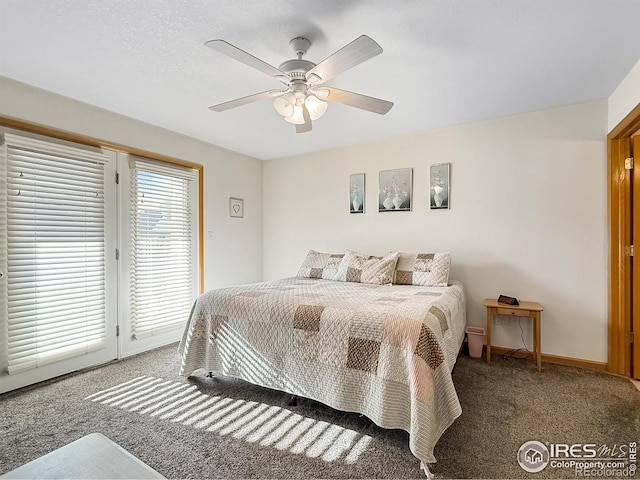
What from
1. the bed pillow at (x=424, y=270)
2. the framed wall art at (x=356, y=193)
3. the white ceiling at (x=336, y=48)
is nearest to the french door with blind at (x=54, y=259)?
the white ceiling at (x=336, y=48)

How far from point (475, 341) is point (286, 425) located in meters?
2.03

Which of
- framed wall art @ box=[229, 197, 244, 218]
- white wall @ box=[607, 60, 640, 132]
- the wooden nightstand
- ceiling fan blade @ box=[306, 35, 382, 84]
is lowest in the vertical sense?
the wooden nightstand

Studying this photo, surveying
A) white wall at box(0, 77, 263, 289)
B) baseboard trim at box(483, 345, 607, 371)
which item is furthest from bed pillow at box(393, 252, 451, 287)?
white wall at box(0, 77, 263, 289)

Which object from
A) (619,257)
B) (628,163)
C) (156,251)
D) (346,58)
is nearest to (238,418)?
(156,251)

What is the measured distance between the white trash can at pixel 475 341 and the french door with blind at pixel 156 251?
9.99ft

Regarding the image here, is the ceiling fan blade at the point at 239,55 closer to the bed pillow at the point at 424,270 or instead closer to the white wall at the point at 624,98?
the bed pillow at the point at 424,270

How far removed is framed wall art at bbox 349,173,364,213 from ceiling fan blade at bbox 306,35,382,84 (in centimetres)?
209

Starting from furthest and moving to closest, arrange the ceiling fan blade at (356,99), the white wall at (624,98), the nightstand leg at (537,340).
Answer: the nightstand leg at (537,340)
the white wall at (624,98)
the ceiling fan blade at (356,99)

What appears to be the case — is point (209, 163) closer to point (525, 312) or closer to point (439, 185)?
point (439, 185)

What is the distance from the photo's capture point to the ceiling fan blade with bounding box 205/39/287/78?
4.94 feet

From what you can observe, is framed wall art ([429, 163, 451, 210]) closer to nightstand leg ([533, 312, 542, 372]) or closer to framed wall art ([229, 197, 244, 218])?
nightstand leg ([533, 312, 542, 372])

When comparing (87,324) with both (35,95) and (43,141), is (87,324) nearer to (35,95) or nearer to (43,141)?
(43,141)

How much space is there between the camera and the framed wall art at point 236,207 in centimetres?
424

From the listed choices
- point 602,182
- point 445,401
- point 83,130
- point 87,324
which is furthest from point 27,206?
point 602,182
